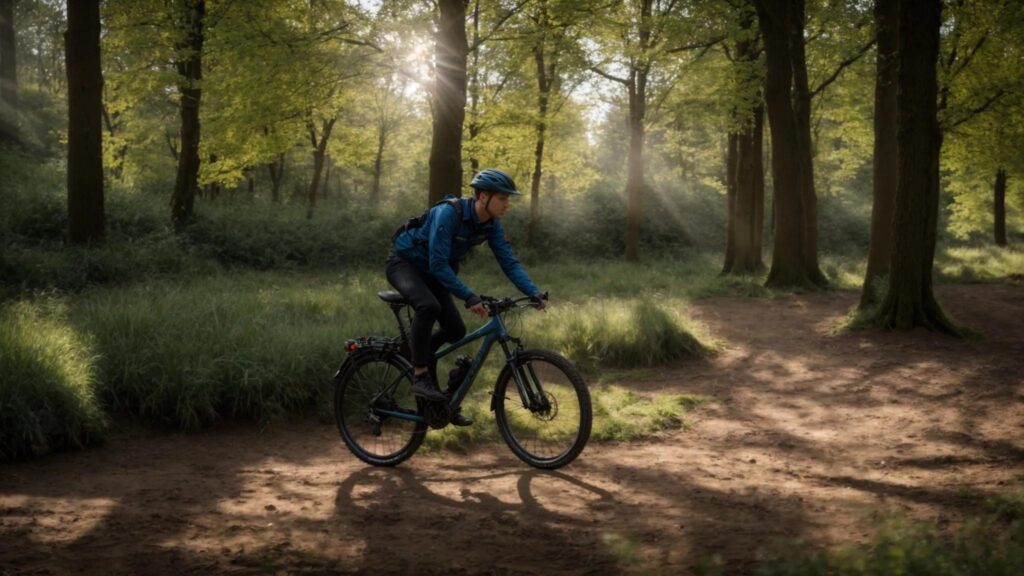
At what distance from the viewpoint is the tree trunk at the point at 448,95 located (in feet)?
41.9

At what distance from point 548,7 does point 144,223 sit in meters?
11.1

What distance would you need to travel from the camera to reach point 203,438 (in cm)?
627

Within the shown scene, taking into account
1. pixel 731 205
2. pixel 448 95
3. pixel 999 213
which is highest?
pixel 448 95

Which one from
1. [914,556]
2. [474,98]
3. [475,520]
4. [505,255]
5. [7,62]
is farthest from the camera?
[7,62]

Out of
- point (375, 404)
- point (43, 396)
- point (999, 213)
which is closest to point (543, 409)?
point (375, 404)

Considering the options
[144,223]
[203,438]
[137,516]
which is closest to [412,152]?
[144,223]

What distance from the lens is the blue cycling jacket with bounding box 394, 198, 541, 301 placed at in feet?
16.5

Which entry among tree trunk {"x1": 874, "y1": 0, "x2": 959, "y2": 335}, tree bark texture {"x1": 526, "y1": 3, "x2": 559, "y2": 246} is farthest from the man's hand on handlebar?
tree bark texture {"x1": 526, "y1": 3, "x2": 559, "y2": 246}

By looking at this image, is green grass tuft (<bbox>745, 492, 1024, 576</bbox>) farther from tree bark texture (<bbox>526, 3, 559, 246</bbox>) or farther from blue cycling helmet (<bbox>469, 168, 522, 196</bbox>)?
tree bark texture (<bbox>526, 3, 559, 246</bbox>)

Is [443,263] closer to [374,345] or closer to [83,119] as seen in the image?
[374,345]

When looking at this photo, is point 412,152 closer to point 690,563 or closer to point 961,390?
point 961,390

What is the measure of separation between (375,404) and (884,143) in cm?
1169

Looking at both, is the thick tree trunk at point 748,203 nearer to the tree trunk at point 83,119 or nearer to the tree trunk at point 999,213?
the tree trunk at point 999,213

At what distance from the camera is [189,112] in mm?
17953
